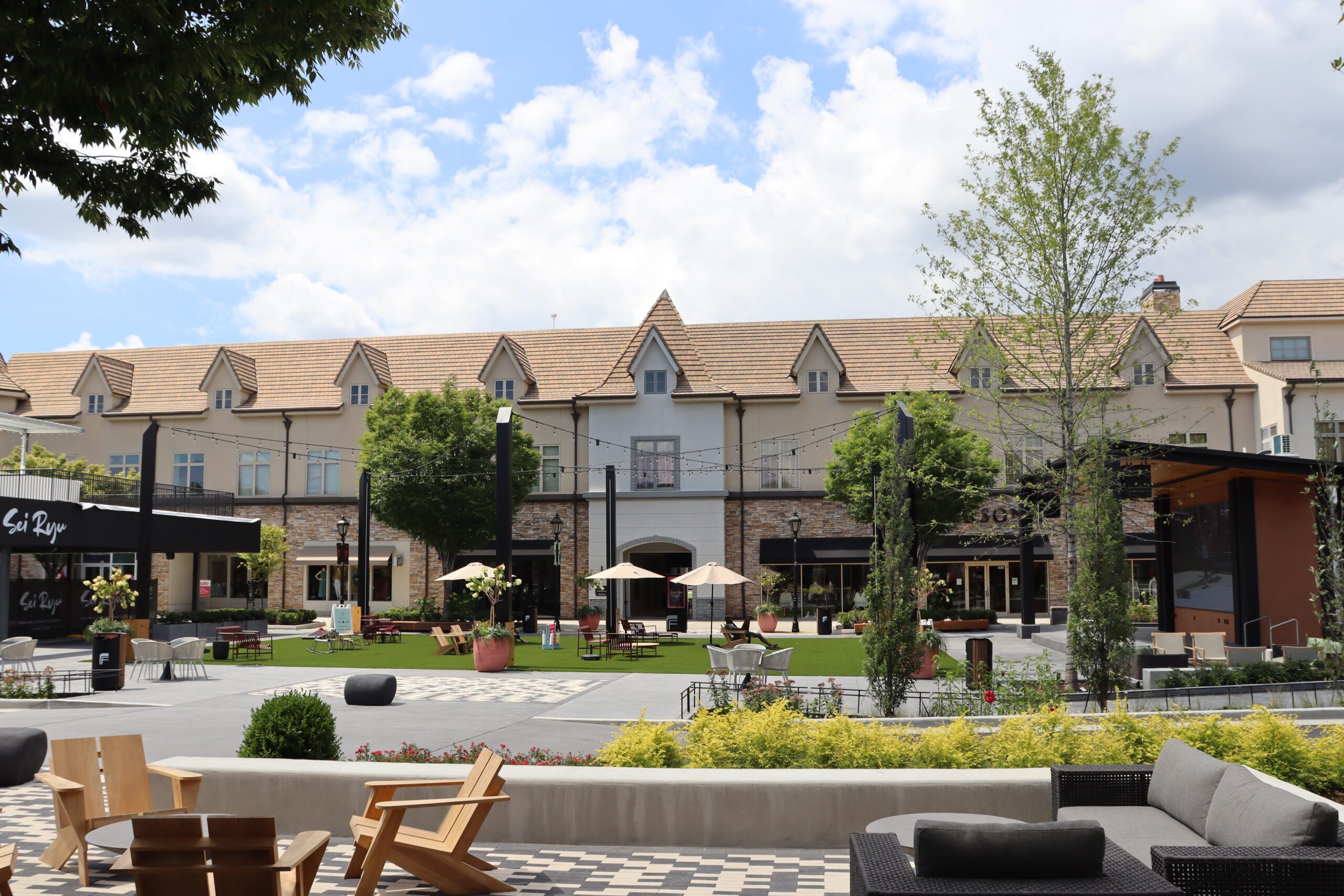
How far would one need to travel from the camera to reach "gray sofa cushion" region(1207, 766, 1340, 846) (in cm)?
505

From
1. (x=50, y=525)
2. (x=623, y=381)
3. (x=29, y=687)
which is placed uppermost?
(x=623, y=381)

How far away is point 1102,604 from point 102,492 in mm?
→ 40514

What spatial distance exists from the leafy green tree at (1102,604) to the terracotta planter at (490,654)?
14.1 m

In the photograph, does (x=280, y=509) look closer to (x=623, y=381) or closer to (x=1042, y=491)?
(x=623, y=381)

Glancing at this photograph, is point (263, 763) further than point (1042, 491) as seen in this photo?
No

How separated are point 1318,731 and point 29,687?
19.8 meters

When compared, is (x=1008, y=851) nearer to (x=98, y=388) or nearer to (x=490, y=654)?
(x=490, y=654)

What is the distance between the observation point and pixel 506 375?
4734 cm

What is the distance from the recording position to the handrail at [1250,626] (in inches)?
874

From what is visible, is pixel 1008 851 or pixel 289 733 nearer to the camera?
pixel 1008 851

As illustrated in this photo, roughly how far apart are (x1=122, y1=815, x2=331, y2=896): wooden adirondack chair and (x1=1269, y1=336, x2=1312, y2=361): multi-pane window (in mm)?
45537

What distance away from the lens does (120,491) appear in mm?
41938

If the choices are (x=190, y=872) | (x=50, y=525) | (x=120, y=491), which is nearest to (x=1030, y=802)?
(x=190, y=872)

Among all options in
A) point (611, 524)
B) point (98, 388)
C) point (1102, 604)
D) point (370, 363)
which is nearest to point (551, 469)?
point (370, 363)
